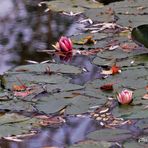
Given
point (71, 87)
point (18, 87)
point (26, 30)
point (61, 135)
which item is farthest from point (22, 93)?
point (26, 30)

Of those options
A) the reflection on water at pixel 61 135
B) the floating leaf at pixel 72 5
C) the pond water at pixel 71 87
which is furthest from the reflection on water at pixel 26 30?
the reflection on water at pixel 61 135

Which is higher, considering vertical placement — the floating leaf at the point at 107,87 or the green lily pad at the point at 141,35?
the green lily pad at the point at 141,35

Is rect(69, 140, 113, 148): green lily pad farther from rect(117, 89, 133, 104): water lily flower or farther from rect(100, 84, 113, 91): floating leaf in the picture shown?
rect(100, 84, 113, 91): floating leaf

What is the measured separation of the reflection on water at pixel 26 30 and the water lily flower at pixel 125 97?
3.13 feet

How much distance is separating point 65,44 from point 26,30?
31.9 inches

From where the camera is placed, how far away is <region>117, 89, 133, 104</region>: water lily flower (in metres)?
2.82

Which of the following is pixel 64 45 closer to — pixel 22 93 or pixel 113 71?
pixel 113 71

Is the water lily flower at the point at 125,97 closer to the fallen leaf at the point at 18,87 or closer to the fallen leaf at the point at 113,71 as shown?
the fallen leaf at the point at 113,71

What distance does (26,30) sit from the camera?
4.46m

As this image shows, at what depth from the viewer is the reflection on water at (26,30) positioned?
3.82 metres

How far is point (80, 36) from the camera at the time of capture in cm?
412

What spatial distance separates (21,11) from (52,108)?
241cm

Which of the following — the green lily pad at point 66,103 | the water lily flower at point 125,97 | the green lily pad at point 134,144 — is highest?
the water lily flower at point 125,97

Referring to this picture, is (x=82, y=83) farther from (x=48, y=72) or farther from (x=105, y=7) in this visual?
(x=105, y=7)
